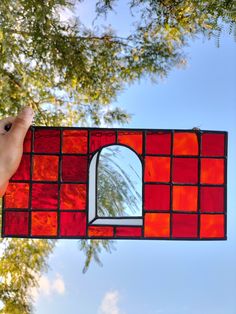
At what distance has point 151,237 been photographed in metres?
1.67

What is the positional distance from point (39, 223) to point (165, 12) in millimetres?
1560

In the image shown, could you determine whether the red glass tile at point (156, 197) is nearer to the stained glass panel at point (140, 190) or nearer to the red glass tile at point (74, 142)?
the stained glass panel at point (140, 190)

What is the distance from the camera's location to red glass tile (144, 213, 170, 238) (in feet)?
5.47

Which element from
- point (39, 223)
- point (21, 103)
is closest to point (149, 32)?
A: point (21, 103)

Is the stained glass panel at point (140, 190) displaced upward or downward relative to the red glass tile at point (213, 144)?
downward

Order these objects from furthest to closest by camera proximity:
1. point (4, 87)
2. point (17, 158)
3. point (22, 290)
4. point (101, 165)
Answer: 1. point (22, 290)
2. point (4, 87)
3. point (101, 165)
4. point (17, 158)

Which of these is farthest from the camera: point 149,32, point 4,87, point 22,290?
point 22,290

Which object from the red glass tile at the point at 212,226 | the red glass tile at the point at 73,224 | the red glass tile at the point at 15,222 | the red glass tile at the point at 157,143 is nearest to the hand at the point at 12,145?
the red glass tile at the point at 15,222

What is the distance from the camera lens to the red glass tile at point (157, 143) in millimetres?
1676

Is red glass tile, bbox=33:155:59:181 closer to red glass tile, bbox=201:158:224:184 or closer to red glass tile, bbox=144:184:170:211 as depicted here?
red glass tile, bbox=144:184:170:211

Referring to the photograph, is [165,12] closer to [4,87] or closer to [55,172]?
[4,87]

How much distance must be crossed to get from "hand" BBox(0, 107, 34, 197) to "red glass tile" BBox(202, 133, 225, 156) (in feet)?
1.74

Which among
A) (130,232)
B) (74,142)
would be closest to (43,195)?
(74,142)

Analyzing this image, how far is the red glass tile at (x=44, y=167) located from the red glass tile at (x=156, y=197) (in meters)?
0.28
